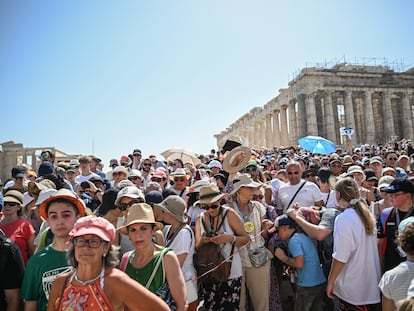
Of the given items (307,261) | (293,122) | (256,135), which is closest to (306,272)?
(307,261)

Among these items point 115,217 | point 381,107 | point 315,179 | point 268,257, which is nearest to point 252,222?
point 268,257

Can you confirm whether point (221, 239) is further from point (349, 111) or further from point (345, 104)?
point (345, 104)

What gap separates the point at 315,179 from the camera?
7941 millimetres

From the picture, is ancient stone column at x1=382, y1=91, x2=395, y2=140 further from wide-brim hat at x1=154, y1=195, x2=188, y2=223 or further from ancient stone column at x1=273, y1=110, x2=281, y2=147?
wide-brim hat at x1=154, y1=195, x2=188, y2=223

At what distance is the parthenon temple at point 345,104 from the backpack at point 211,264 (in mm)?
36346

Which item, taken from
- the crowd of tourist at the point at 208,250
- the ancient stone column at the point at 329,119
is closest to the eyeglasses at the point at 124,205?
the crowd of tourist at the point at 208,250

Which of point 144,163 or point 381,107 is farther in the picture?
point 381,107

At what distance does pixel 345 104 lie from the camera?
1561 inches

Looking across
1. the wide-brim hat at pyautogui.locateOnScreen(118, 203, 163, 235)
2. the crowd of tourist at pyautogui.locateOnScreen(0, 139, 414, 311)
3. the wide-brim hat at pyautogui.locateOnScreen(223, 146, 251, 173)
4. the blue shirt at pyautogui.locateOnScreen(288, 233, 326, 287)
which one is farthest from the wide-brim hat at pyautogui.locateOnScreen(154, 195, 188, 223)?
the wide-brim hat at pyautogui.locateOnScreen(223, 146, 251, 173)

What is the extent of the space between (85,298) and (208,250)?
2029mm

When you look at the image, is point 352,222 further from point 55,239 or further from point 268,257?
point 55,239

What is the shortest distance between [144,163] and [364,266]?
6.91 metres

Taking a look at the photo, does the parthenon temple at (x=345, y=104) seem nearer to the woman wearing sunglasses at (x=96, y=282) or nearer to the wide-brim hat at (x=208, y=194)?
the wide-brim hat at (x=208, y=194)

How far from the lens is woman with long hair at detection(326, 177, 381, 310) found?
372 centimetres
